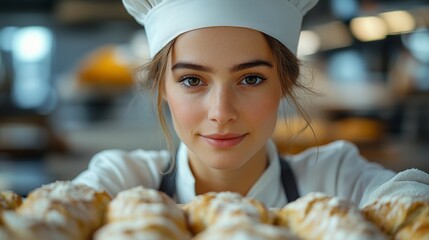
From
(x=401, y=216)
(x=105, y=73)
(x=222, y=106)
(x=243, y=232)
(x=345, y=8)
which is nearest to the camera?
(x=243, y=232)

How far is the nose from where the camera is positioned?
866mm

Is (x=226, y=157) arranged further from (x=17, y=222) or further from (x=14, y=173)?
(x=14, y=173)

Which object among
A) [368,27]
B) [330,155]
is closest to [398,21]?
[368,27]

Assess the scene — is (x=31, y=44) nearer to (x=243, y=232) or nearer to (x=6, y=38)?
(x=6, y=38)

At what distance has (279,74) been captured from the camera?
1.00m

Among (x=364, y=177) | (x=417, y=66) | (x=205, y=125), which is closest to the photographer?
(x=205, y=125)

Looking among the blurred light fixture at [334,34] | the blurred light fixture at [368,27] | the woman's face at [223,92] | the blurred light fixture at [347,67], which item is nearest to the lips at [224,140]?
the woman's face at [223,92]

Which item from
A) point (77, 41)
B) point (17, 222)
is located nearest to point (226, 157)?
point (17, 222)

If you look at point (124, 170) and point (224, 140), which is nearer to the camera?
point (224, 140)

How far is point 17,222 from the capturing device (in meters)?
0.46

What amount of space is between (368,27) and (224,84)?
3.84 meters

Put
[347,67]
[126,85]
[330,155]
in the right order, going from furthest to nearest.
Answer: [347,67], [126,85], [330,155]

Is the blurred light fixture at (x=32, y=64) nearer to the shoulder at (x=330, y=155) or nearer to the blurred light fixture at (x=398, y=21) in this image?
the blurred light fixture at (x=398, y=21)

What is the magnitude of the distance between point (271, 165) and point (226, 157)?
259mm
